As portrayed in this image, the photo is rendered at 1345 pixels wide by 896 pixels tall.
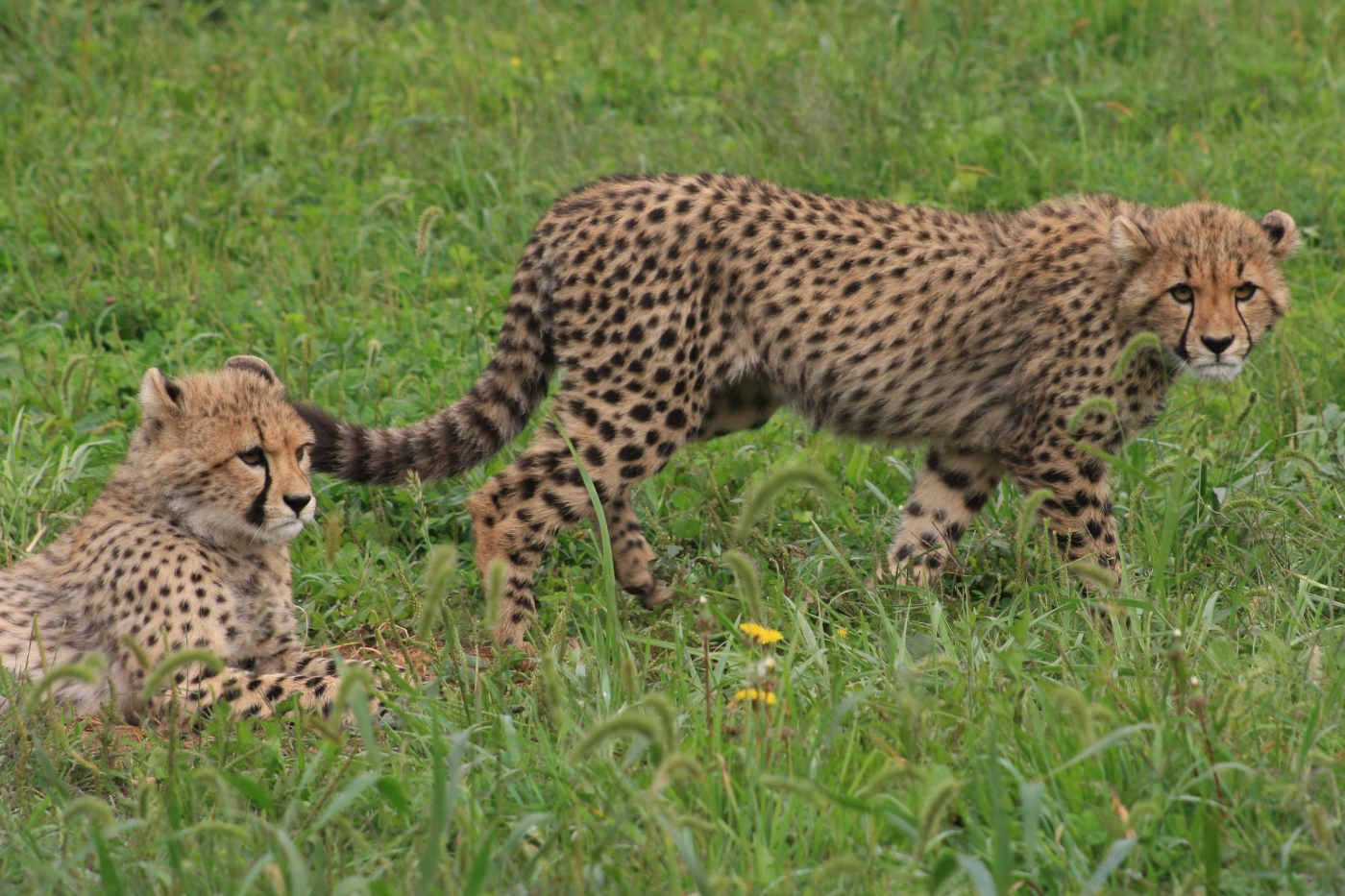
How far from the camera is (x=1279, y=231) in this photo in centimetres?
454

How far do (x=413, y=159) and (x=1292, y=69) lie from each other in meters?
4.17

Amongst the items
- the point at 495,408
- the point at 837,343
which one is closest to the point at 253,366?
the point at 495,408

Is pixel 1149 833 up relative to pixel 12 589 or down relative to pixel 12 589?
up

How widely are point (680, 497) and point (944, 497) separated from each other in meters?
0.84

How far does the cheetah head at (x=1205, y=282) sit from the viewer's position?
4328 mm

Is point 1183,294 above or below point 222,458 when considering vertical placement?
above

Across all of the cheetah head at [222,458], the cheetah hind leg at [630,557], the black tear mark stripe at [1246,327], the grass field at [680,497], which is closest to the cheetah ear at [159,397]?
the cheetah head at [222,458]

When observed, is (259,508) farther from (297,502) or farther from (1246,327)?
(1246,327)

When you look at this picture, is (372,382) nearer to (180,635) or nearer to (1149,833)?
(180,635)

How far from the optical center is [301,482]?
157 inches

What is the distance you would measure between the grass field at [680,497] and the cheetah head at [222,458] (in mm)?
443

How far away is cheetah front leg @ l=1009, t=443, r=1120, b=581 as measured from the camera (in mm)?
4398

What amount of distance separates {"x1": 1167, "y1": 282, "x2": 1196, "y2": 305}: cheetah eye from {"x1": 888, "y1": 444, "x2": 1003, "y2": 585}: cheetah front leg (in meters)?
0.74

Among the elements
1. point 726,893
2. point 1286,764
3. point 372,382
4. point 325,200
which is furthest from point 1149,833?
point 325,200
